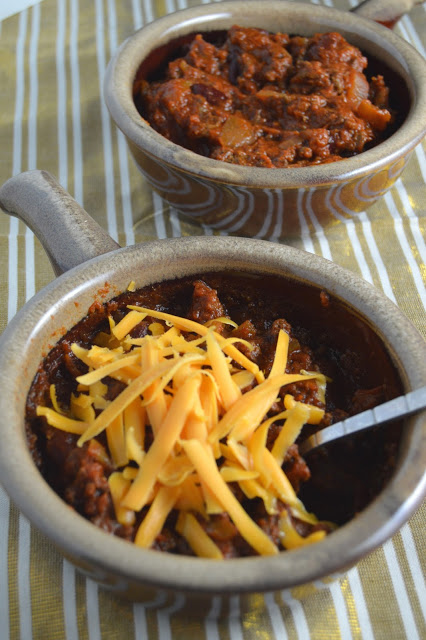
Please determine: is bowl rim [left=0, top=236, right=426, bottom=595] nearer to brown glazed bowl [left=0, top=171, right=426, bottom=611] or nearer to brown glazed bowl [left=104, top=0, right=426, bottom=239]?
brown glazed bowl [left=0, top=171, right=426, bottom=611]

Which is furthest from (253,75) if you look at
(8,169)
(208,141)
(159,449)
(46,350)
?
(159,449)

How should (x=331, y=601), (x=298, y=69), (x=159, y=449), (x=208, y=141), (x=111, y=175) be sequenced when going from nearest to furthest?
(x=159, y=449)
(x=331, y=601)
(x=208, y=141)
(x=298, y=69)
(x=111, y=175)

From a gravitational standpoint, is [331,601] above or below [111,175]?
below

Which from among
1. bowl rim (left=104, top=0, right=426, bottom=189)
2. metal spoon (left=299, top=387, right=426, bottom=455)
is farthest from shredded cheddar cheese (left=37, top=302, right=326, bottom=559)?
bowl rim (left=104, top=0, right=426, bottom=189)

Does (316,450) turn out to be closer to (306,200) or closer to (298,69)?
(306,200)

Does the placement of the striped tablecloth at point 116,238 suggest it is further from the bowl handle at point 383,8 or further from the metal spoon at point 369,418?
the bowl handle at point 383,8

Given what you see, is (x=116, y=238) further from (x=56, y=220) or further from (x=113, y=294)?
(x=113, y=294)
